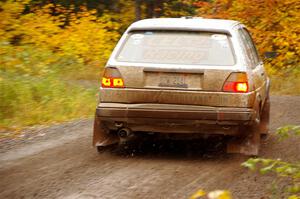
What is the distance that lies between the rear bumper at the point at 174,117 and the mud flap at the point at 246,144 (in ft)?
1.54

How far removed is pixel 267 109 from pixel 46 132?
3.46 meters

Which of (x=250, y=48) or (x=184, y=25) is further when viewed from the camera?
(x=250, y=48)

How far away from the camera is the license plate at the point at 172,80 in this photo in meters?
6.99

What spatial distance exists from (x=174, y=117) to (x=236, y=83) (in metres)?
0.81

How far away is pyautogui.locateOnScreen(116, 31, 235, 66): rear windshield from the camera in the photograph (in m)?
7.13

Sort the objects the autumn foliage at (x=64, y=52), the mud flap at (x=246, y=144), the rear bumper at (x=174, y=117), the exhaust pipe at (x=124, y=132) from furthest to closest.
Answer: the autumn foliage at (x=64, y=52), the mud flap at (x=246, y=144), the exhaust pipe at (x=124, y=132), the rear bumper at (x=174, y=117)

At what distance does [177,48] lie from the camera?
7.27 m

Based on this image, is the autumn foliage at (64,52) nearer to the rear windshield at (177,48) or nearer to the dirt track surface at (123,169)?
the dirt track surface at (123,169)

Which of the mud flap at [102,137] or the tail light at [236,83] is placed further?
the mud flap at [102,137]

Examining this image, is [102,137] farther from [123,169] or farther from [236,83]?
[236,83]

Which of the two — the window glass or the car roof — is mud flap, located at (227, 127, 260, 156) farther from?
the car roof

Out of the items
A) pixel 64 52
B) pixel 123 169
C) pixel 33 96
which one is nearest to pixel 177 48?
pixel 123 169

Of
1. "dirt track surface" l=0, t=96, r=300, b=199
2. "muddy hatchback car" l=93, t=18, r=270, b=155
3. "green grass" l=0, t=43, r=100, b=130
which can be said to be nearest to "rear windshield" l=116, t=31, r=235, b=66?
"muddy hatchback car" l=93, t=18, r=270, b=155

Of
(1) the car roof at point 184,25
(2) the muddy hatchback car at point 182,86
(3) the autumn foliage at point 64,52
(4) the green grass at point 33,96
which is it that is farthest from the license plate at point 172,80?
(3) the autumn foliage at point 64,52
